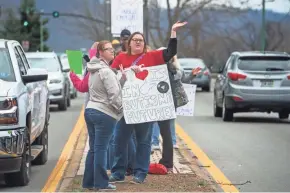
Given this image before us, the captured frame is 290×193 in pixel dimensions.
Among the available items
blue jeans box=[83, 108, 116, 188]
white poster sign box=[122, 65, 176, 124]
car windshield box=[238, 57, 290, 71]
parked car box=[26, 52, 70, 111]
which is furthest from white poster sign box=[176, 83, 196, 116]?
parked car box=[26, 52, 70, 111]

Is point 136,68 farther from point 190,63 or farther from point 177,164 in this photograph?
point 190,63

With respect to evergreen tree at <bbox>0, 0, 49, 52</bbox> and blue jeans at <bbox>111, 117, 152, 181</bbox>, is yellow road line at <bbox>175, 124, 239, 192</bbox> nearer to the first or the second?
blue jeans at <bbox>111, 117, 152, 181</bbox>

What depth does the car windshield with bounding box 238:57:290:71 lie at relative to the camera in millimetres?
19453

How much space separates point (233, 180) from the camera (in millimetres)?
10375

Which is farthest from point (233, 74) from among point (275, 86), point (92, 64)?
point (92, 64)

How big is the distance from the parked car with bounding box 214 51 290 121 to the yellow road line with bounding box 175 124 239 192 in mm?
3003

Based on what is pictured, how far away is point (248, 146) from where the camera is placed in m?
14.4

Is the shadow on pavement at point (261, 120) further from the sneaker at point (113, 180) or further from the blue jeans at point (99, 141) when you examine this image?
the blue jeans at point (99, 141)

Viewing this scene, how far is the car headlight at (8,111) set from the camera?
9.42 metres

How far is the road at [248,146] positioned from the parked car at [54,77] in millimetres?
4593

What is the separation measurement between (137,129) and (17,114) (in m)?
1.42

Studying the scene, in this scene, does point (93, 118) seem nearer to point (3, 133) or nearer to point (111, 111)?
point (111, 111)

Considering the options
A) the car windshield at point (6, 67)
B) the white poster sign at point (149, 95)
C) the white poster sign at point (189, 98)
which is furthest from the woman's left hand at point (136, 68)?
the white poster sign at point (189, 98)

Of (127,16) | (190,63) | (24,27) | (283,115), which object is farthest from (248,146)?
(24,27)
